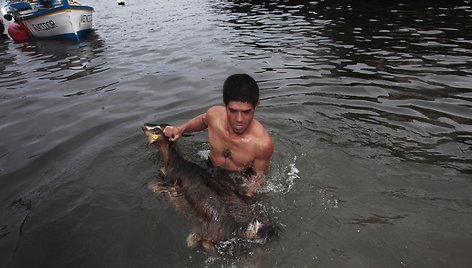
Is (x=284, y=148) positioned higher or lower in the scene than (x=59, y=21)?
lower

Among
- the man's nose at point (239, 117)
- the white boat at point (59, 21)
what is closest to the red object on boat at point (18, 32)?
the white boat at point (59, 21)

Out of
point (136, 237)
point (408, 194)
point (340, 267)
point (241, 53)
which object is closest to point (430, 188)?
point (408, 194)

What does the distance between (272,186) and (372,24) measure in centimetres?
1211

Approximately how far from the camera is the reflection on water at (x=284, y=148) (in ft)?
12.3

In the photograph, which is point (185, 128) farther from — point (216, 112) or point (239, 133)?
point (239, 133)

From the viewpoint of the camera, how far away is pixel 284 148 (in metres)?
5.80

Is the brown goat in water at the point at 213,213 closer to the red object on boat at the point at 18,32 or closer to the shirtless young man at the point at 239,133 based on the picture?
the shirtless young man at the point at 239,133

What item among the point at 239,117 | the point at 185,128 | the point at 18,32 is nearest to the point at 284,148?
the point at 185,128

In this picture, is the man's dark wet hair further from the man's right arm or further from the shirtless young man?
the man's right arm

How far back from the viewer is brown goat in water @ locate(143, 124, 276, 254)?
3408 millimetres

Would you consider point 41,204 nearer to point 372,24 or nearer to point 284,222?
point 284,222

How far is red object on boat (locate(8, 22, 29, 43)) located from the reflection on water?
15.7 feet

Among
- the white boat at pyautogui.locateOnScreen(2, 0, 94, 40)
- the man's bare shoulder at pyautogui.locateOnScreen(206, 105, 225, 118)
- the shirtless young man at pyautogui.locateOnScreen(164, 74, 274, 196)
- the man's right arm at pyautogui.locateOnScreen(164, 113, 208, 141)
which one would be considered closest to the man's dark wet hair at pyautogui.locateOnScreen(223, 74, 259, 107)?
the shirtless young man at pyautogui.locateOnScreen(164, 74, 274, 196)

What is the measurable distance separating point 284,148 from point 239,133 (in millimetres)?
1839
